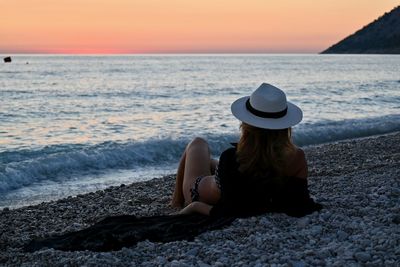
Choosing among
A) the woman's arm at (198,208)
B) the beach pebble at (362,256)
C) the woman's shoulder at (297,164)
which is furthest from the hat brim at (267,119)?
the beach pebble at (362,256)

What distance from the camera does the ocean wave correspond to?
11.5 metres

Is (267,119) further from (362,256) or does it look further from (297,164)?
(362,256)

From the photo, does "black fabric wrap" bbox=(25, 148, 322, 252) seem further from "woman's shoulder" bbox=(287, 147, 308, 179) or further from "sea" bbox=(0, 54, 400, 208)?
"sea" bbox=(0, 54, 400, 208)

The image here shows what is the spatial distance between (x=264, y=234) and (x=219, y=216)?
63cm

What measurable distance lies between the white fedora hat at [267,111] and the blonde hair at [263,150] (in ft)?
0.28

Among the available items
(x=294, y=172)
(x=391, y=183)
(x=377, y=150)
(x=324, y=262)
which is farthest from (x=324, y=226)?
(x=377, y=150)

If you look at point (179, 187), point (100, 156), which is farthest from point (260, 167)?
point (100, 156)

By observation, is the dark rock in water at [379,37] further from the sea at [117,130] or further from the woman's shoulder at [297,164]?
the woman's shoulder at [297,164]

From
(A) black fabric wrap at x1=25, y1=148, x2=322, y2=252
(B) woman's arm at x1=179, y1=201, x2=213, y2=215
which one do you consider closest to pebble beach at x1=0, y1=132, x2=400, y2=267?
(A) black fabric wrap at x1=25, y1=148, x2=322, y2=252

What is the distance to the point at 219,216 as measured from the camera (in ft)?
17.9

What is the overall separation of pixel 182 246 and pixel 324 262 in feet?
3.95

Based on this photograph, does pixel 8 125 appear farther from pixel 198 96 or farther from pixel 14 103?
pixel 198 96

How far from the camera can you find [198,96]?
3612 centimetres

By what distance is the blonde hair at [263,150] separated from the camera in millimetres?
4949
